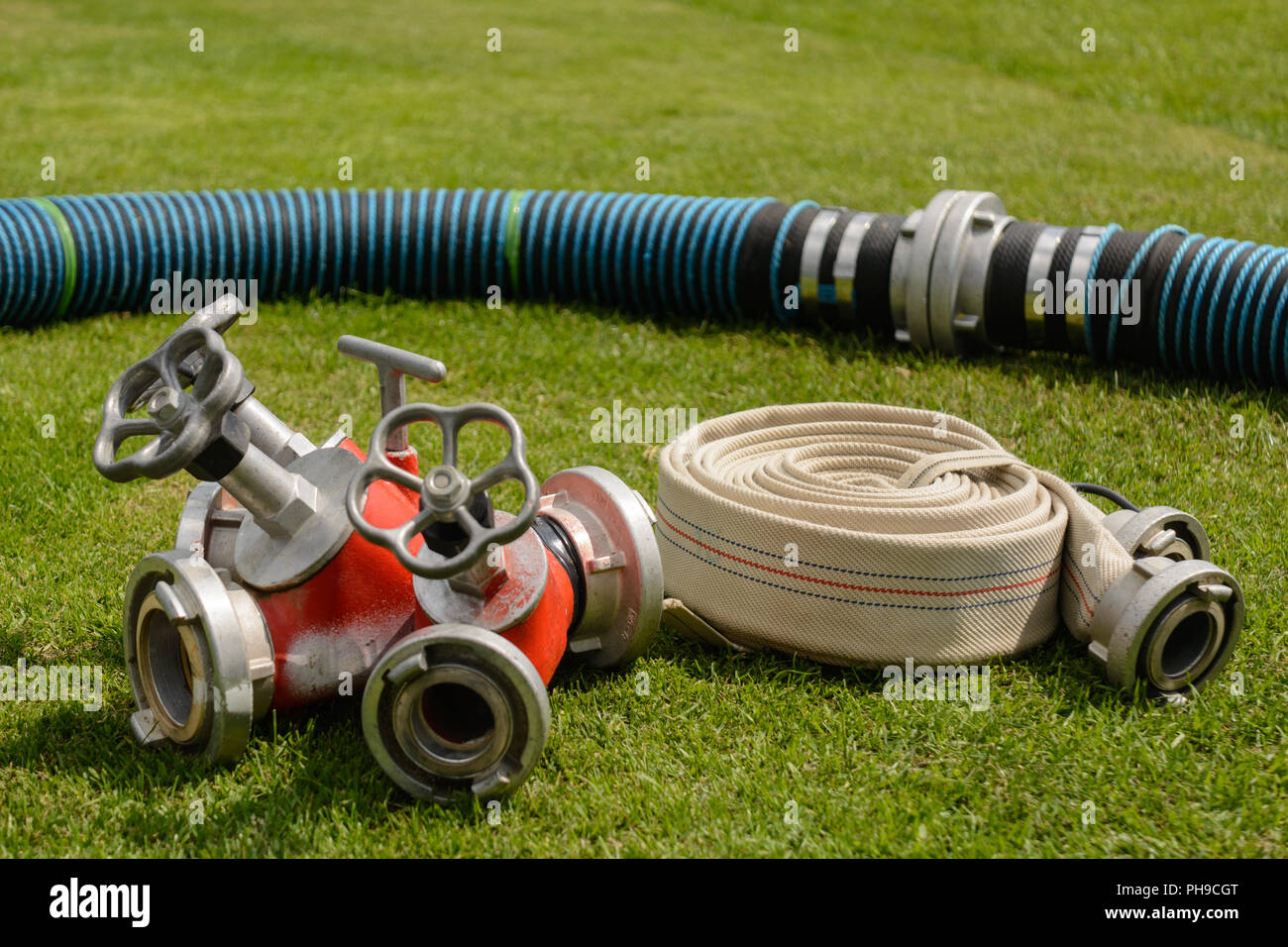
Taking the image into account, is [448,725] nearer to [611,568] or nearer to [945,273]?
[611,568]

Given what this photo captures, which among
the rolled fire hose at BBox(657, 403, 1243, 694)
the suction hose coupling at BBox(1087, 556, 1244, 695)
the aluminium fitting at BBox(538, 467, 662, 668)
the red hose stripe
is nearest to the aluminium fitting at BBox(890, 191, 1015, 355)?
the rolled fire hose at BBox(657, 403, 1243, 694)

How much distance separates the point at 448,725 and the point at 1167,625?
1.53 m

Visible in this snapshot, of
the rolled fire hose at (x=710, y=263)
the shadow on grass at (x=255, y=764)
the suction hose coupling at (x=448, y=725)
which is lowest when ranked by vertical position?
the shadow on grass at (x=255, y=764)

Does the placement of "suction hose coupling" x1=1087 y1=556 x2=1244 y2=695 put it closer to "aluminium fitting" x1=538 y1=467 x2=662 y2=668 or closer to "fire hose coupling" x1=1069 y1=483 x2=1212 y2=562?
"fire hose coupling" x1=1069 y1=483 x2=1212 y2=562

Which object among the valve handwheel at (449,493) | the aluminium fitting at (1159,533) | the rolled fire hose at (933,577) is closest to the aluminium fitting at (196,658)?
the valve handwheel at (449,493)

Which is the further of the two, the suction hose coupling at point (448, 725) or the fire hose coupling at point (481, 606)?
the suction hose coupling at point (448, 725)

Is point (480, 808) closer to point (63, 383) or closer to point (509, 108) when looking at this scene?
point (63, 383)

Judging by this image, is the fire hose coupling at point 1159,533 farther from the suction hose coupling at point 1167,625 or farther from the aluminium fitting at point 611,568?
the aluminium fitting at point 611,568

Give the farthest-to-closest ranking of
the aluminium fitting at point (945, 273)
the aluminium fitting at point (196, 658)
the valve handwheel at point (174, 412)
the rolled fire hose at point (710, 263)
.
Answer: the aluminium fitting at point (945, 273) < the rolled fire hose at point (710, 263) < the aluminium fitting at point (196, 658) < the valve handwheel at point (174, 412)

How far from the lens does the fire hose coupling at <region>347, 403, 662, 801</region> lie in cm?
233

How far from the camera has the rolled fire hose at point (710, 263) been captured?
466cm

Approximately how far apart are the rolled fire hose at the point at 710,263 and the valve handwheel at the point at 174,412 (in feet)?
9.92

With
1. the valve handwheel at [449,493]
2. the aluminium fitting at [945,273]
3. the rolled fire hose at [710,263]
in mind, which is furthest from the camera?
the aluminium fitting at [945,273]

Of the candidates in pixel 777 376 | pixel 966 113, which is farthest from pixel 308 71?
pixel 777 376
